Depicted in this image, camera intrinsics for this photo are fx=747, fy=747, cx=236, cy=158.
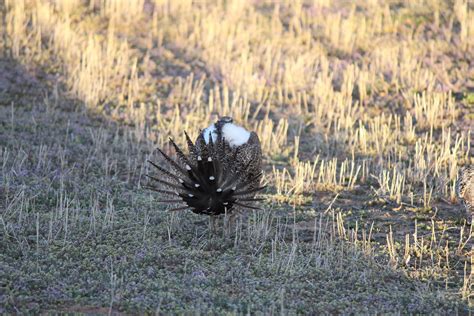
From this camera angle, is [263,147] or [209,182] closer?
[209,182]

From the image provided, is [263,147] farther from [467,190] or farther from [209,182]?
[209,182]

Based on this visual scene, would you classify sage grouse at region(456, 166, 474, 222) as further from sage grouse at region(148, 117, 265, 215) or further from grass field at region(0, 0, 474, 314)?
sage grouse at region(148, 117, 265, 215)

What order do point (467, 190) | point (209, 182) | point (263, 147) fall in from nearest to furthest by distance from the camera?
point (209, 182)
point (467, 190)
point (263, 147)

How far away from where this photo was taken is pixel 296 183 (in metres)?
8.96

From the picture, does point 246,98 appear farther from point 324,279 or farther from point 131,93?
point 324,279

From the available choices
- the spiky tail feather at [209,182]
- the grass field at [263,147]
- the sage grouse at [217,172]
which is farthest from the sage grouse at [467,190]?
the spiky tail feather at [209,182]

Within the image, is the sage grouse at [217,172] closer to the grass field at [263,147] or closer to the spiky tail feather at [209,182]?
the spiky tail feather at [209,182]

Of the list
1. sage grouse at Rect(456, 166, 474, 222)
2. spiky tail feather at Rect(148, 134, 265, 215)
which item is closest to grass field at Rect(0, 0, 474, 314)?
sage grouse at Rect(456, 166, 474, 222)

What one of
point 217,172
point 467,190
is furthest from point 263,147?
point 217,172

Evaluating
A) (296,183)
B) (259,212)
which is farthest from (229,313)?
(296,183)

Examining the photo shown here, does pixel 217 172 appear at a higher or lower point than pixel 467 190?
higher

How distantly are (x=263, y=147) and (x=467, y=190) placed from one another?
3.60 metres

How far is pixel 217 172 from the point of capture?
6781 millimetres

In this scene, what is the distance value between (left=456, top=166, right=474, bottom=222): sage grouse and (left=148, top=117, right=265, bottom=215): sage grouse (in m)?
2.27
